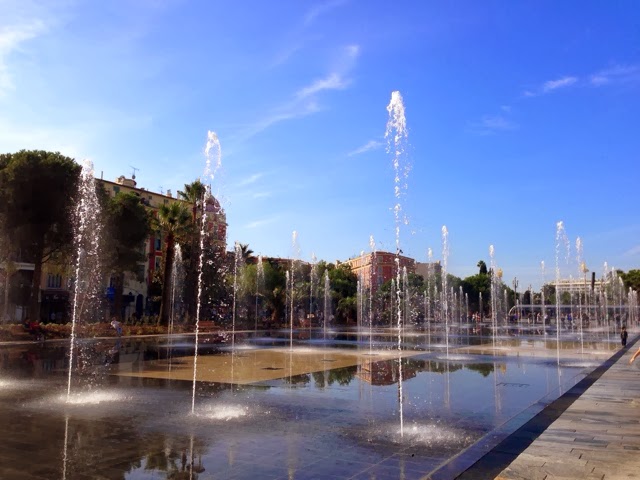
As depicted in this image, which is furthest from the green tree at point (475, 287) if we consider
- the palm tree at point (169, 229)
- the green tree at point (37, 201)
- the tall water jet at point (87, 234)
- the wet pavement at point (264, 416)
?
the wet pavement at point (264, 416)

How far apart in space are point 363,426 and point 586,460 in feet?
10.1

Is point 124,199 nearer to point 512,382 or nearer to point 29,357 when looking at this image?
point 29,357

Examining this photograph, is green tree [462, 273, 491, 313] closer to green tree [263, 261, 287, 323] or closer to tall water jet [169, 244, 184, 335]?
green tree [263, 261, 287, 323]

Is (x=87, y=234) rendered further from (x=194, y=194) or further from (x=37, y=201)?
(x=194, y=194)

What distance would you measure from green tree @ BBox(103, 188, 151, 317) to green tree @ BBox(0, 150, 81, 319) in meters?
4.05

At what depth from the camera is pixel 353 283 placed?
68.8 m

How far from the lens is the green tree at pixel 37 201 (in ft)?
99.3

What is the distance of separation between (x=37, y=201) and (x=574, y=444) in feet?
103

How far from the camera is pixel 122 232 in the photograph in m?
37.8

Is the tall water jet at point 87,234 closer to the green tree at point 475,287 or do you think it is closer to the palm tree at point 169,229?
the palm tree at point 169,229

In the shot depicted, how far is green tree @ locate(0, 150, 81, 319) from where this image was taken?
30.3m

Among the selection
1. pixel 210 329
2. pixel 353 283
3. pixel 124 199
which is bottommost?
pixel 210 329

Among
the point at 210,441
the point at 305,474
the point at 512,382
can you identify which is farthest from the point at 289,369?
the point at 305,474

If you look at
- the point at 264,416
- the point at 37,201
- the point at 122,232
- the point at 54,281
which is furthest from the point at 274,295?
the point at 264,416
